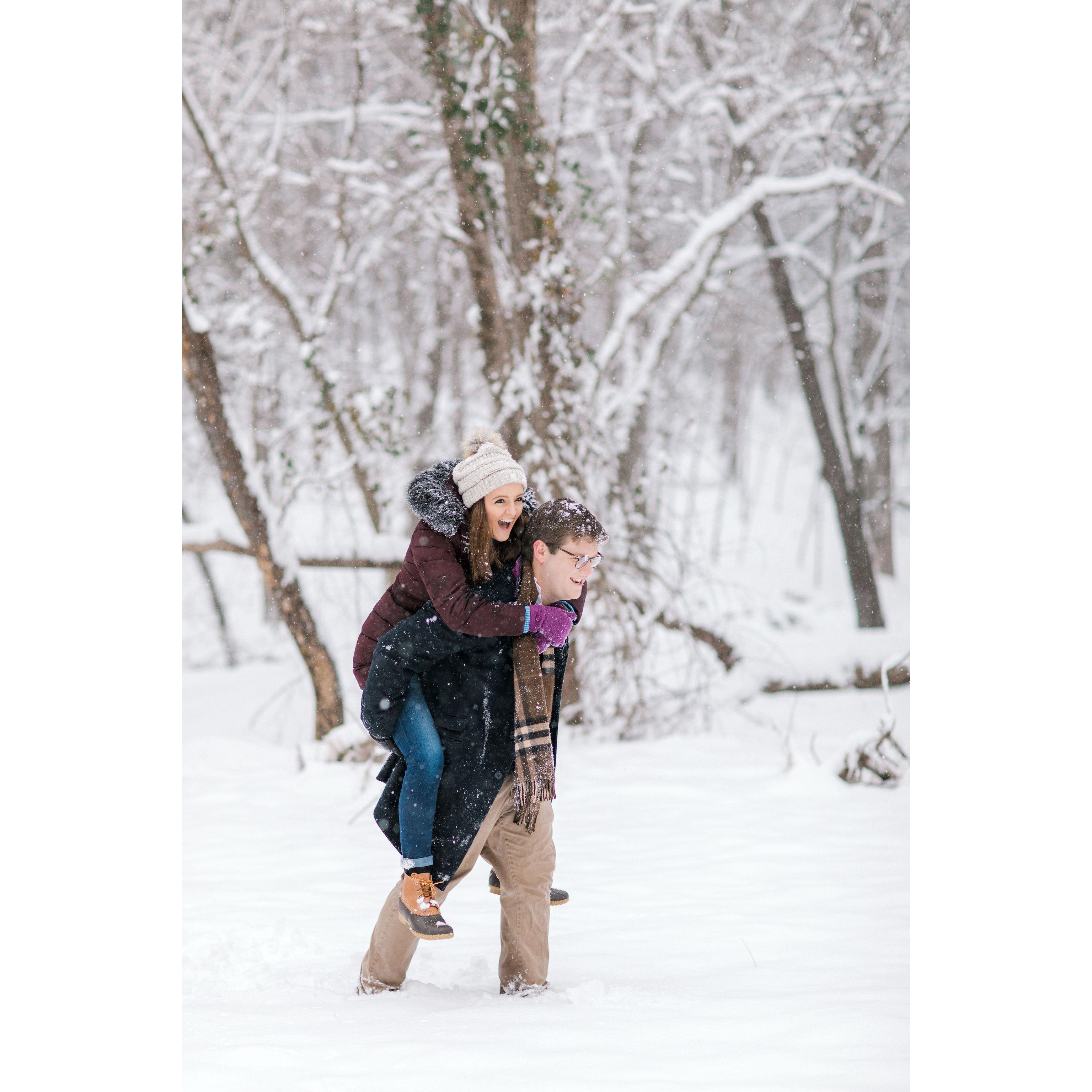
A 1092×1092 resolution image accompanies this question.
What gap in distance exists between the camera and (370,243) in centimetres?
1030

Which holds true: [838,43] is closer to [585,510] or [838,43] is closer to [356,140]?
[356,140]

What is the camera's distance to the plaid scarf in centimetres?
258

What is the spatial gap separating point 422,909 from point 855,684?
4.96 meters

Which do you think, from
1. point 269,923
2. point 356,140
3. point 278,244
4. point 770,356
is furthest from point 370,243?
point 770,356

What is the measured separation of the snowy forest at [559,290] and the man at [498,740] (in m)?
3.67

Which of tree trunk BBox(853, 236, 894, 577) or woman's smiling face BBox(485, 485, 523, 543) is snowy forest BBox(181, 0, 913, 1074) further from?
woman's smiling face BBox(485, 485, 523, 543)


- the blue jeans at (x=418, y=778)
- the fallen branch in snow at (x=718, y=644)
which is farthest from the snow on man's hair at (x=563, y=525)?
the fallen branch in snow at (x=718, y=644)

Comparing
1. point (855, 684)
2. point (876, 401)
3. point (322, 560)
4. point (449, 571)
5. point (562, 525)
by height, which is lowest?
point (855, 684)

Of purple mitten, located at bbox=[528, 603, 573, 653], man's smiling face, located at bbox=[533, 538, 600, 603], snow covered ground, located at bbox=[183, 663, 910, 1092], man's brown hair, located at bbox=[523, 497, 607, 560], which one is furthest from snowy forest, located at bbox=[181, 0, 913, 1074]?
man's brown hair, located at bbox=[523, 497, 607, 560]

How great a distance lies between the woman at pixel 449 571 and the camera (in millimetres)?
2508

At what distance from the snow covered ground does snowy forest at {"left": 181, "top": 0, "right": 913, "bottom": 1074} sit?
0.02m

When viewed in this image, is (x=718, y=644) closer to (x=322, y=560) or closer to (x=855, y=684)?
(x=855, y=684)

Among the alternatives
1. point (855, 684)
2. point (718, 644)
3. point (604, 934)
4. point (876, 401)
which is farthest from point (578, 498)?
point (876, 401)

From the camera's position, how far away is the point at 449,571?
2.53 meters
